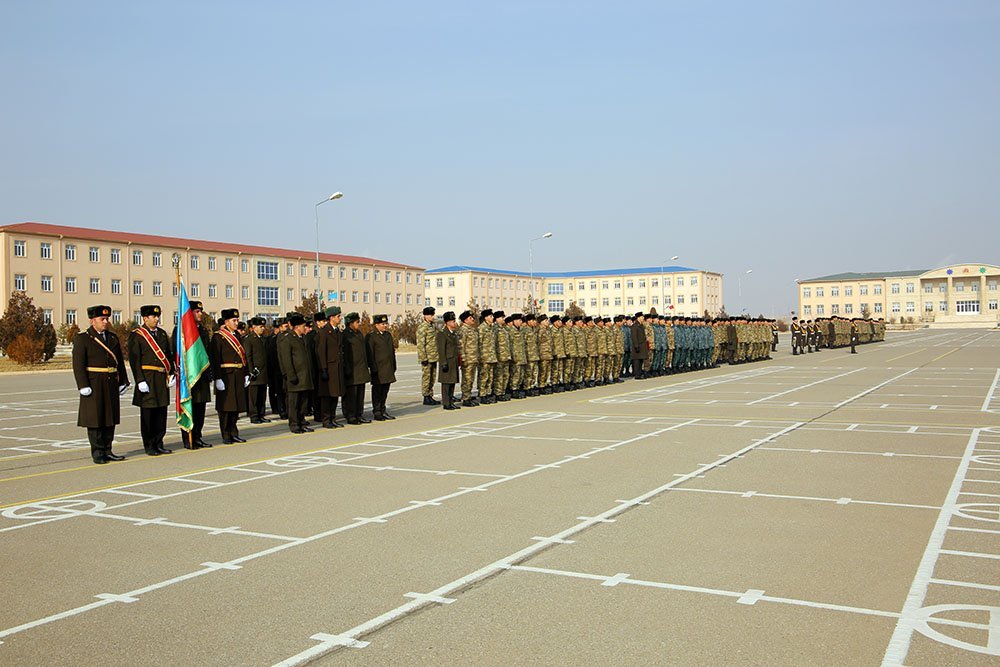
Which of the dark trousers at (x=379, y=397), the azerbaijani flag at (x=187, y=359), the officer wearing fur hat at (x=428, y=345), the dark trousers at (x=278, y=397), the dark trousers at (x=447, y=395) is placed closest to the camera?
the azerbaijani flag at (x=187, y=359)

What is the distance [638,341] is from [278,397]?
42.9 ft

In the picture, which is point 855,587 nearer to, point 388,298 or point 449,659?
point 449,659

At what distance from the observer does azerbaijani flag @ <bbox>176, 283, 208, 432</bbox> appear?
12305 millimetres

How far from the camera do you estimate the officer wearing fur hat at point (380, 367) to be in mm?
16125

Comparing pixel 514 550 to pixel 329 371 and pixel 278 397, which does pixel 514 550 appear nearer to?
pixel 329 371

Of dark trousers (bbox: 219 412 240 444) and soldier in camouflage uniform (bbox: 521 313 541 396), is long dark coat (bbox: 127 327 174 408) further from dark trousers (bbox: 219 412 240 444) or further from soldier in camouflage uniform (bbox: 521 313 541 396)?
soldier in camouflage uniform (bbox: 521 313 541 396)

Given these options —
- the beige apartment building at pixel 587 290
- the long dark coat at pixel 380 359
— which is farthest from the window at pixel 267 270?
the long dark coat at pixel 380 359

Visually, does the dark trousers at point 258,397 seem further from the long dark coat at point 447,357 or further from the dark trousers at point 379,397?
the long dark coat at point 447,357

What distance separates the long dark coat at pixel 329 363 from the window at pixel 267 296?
75042 mm

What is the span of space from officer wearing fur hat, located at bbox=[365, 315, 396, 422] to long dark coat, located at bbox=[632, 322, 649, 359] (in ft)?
38.8

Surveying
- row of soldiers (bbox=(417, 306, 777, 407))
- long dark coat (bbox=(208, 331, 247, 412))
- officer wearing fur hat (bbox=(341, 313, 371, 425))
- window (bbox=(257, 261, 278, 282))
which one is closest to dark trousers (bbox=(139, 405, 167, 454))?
long dark coat (bbox=(208, 331, 247, 412))

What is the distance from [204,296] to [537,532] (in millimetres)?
79503

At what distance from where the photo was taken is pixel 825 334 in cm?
5231

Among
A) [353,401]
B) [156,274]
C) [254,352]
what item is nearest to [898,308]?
[156,274]
